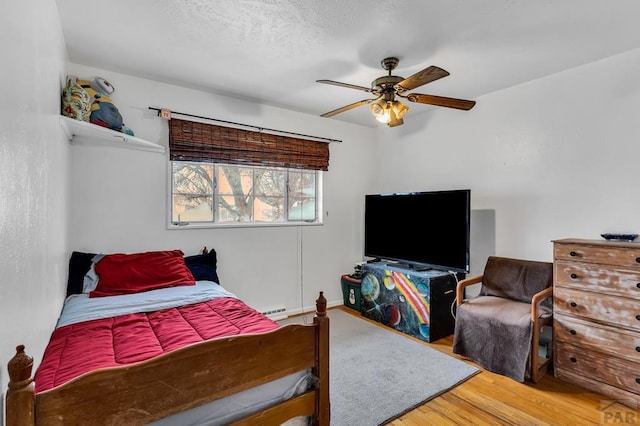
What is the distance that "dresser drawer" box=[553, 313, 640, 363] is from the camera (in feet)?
6.80

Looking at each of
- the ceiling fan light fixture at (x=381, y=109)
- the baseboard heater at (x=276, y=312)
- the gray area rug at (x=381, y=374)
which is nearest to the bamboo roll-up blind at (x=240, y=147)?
the ceiling fan light fixture at (x=381, y=109)

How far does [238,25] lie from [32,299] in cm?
186

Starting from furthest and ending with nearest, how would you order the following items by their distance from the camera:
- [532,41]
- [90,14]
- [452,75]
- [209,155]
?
[209,155]
[452,75]
[532,41]
[90,14]

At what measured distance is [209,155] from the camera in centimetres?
318

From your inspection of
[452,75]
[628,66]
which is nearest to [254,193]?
[452,75]

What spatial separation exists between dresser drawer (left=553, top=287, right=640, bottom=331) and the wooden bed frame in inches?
79.4

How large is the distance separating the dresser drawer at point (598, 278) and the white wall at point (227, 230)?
7.88ft

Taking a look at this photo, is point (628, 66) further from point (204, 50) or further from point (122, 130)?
point (122, 130)

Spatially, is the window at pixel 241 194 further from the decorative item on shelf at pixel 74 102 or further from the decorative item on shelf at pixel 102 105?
the decorative item on shelf at pixel 74 102

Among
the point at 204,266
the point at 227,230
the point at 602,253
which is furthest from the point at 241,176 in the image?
the point at 602,253

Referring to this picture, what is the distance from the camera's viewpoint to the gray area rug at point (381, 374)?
80.1 inches

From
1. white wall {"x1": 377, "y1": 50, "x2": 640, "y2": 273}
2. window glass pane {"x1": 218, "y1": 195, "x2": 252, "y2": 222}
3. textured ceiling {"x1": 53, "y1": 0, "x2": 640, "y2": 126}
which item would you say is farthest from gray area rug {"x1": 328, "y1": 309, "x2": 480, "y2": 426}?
textured ceiling {"x1": 53, "y1": 0, "x2": 640, "y2": 126}

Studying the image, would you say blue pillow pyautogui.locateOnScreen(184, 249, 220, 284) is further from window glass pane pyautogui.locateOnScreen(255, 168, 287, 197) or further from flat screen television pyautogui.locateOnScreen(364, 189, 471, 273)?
flat screen television pyautogui.locateOnScreen(364, 189, 471, 273)

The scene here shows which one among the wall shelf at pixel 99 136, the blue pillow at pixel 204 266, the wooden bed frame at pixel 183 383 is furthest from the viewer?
the blue pillow at pixel 204 266
